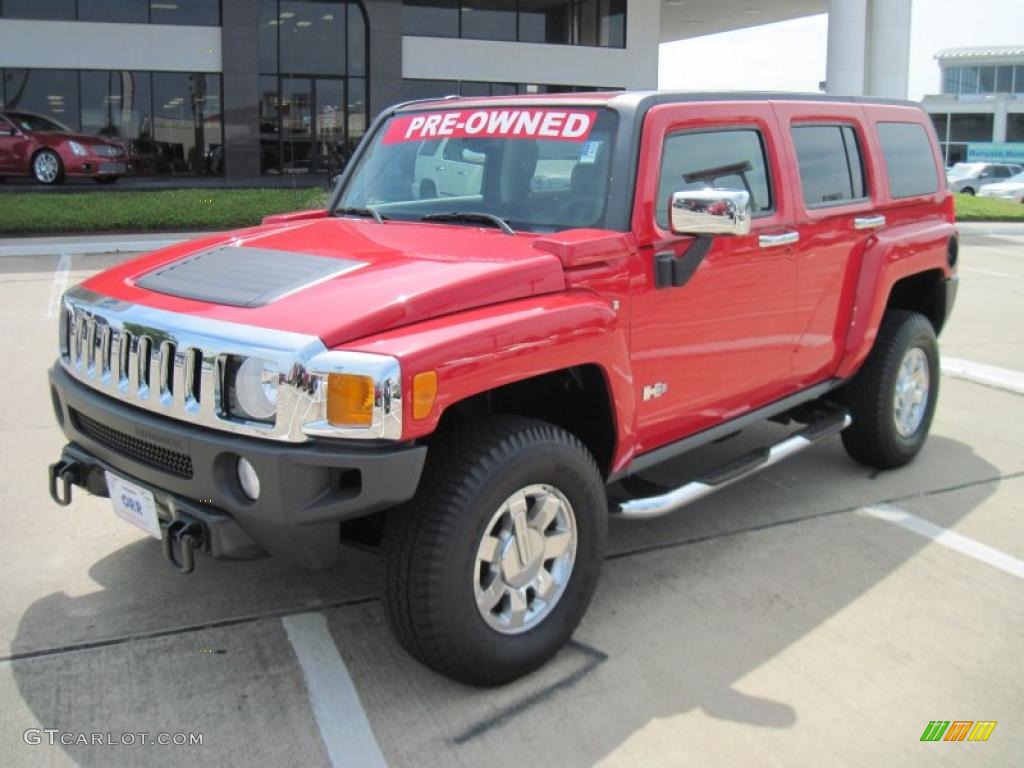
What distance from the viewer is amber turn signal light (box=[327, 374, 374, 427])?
284 centimetres

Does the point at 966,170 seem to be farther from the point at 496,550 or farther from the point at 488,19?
the point at 496,550

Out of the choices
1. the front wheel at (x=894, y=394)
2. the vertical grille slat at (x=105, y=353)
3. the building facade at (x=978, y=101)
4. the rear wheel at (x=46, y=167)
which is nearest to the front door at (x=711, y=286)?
the front wheel at (x=894, y=394)

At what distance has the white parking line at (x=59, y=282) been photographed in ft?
31.9

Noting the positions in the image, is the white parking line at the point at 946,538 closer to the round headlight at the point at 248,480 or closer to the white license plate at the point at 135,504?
the round headlight at the point at 248,480

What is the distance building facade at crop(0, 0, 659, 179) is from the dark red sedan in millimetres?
3729

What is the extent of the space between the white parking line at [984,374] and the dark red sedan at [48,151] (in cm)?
1808

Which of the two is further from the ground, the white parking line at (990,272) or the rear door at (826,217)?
the rear door at (826,217)

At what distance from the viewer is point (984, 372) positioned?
789 centimetres

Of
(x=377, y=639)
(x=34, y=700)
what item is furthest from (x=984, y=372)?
(x=34, y=700)

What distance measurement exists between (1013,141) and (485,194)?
273 feet

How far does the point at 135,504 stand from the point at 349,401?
972 millimetres

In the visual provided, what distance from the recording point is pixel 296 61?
25.8 m

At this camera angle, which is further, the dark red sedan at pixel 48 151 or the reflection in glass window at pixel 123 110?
the reflection in glass window at pixel 123 110

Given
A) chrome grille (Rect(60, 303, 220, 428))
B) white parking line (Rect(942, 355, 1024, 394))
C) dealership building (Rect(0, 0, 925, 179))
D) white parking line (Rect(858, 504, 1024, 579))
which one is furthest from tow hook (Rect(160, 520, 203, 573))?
dealership building (Rect(0, 0, 925, 179))
